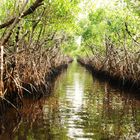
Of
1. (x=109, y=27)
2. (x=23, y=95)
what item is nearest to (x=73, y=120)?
(x=23, y=95)

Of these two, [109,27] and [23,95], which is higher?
[109,27]

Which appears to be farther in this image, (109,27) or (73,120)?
(109,27)

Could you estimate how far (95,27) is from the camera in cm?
3597

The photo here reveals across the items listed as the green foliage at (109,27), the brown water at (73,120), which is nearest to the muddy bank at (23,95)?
the brown water at (73,120)

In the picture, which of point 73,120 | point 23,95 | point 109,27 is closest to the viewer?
point 73,120

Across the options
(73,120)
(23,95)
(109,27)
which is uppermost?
(109,27)

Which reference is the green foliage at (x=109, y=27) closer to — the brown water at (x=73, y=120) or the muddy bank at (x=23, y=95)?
the muddy bank at (x=23, y=95)

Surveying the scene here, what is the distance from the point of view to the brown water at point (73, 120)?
9219mm

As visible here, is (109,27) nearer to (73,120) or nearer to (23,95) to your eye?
(23,95)

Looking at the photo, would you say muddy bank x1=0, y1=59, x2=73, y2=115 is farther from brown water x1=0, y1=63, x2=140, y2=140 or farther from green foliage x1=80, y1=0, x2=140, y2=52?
green foliage x1=80, y1=0, x2=140, y2=52

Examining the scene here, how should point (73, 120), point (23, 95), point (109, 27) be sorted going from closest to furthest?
point (73, 120)
point (23, 95)
point (109, 27)

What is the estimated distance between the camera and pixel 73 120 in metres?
11.1

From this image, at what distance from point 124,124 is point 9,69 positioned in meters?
4.15

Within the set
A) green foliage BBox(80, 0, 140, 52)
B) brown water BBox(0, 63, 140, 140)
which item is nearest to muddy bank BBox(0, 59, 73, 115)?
brown water BBox(0, 63, 140, 140)
